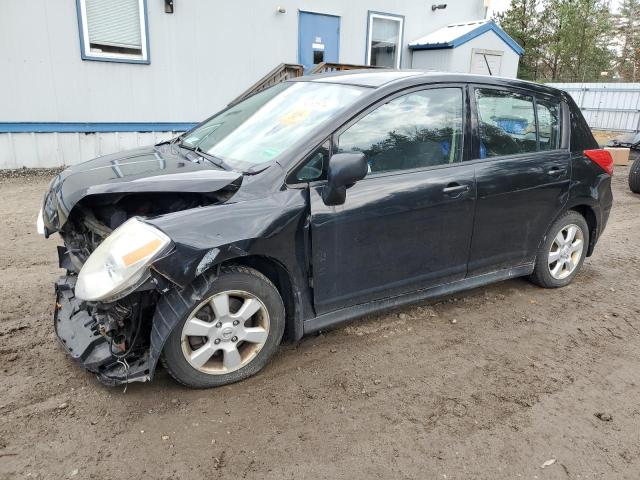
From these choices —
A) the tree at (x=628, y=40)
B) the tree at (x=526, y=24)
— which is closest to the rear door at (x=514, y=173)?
the tree at (x=526, y=24)

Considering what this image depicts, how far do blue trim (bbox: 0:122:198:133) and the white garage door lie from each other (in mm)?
7424

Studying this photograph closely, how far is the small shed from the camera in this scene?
40.4 ft

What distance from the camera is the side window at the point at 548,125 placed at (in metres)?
4.00

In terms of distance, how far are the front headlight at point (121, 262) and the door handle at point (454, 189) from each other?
6.03ft

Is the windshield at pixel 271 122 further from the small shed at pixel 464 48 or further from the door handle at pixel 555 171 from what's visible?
the small shed at pixel 464 48

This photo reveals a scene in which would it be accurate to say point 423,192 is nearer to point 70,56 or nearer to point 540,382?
point 540,382

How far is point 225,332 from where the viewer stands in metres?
2.77

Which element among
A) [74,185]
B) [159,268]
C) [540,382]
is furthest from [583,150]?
[74,185]

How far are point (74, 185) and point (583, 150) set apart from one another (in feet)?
12.5

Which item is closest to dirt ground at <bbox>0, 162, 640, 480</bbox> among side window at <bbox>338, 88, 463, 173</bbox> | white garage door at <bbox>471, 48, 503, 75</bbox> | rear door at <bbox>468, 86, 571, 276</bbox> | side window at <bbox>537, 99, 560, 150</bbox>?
rear door at <bbox>468, 86, 571, 276</bbox>

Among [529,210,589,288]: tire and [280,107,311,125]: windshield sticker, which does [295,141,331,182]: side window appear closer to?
[280,107,311,125]: windshield sticker

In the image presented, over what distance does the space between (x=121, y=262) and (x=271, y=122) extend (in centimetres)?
144

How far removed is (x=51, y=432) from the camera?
98.0 inches

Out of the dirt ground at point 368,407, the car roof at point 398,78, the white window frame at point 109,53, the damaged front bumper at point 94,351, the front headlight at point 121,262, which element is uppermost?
the white window frame at point 109,53
